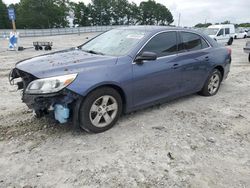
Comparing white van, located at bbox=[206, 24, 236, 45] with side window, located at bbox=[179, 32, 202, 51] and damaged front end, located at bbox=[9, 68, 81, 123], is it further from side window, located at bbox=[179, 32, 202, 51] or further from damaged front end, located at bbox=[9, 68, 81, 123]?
damaged front end, located at bbox=[9, 68, 81, 123]

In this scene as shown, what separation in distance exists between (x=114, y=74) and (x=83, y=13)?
87.9m

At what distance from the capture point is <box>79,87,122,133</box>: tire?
3.82m

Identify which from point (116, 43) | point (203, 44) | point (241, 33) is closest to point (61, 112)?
point (116, 43)

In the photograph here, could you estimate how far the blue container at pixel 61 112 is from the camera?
3.69 metres

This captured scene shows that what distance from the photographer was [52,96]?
3625 millimetres

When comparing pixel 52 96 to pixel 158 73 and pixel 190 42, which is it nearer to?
pixel 158 73

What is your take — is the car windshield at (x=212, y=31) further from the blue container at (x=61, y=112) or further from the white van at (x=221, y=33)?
the blue container at (x=61, y=112)

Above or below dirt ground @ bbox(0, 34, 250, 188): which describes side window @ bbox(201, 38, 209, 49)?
above

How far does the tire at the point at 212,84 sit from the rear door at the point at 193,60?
0.72 ft

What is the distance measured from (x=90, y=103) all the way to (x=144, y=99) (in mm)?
1128

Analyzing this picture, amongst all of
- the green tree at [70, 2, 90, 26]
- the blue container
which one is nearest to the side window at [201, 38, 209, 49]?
the blue container

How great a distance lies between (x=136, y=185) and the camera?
2.92m

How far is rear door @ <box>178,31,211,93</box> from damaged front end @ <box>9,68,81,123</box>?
2.38m

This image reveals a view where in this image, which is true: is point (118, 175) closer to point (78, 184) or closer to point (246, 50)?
point (78, 184)
